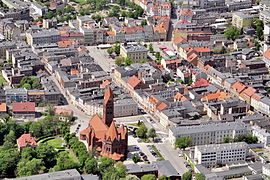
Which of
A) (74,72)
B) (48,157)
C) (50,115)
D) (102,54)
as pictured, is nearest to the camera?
(48,157)

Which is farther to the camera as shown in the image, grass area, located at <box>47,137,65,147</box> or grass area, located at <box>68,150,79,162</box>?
grass area, located at <box>47,137,65,147</box>

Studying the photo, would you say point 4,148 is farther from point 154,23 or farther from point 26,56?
point 154,23

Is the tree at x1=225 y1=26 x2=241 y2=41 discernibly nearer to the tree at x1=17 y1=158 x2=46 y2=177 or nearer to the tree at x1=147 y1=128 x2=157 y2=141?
the tree at x1=147 y1=128 x2=157 y2=141

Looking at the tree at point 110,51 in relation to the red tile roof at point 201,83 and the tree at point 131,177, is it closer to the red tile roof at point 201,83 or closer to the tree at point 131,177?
the red tile roof at point 201,83

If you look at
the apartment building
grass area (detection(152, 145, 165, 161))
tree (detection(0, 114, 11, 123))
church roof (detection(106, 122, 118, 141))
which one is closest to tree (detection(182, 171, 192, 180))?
grass area (detection(152, 145, 165, 161))

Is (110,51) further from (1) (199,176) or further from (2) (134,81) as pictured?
(1) (199,176)

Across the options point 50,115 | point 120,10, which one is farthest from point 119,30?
point 50,115
